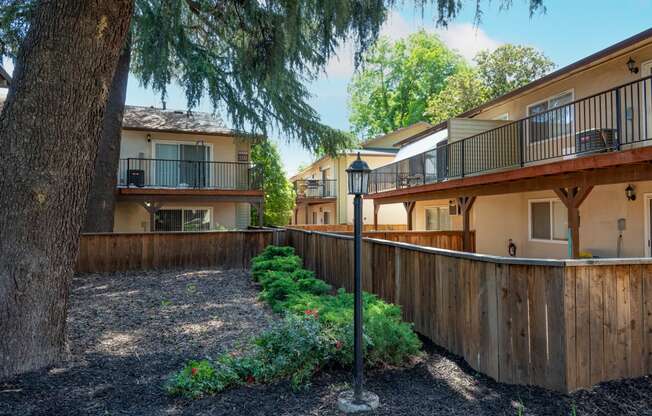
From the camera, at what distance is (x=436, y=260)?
5062 mm

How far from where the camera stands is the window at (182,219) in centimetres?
1764

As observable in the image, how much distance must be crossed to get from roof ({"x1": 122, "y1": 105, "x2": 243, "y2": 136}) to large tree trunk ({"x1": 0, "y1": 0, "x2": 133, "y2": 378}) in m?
12.0

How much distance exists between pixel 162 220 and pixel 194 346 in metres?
13.9

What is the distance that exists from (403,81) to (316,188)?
17987mm

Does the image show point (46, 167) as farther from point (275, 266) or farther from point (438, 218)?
point (438, 218)

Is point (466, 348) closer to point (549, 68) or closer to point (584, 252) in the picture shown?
point (584, 252)

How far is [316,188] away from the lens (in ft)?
88.2

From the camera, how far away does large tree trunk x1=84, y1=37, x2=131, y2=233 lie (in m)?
11.9

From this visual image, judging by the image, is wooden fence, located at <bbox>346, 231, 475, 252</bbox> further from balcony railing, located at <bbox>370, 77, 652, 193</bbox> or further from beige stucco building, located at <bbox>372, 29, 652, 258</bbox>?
balcony railing, located at <bbox>370, 77, 652, 193</bbox>

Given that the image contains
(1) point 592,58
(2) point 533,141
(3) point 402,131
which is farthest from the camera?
(3) point 402,131

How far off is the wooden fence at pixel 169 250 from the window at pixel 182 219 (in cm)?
668

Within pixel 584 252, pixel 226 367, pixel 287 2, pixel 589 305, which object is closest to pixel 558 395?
pixel 589 305

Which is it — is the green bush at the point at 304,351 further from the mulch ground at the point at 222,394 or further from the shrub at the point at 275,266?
the shrub at the point at 275,266

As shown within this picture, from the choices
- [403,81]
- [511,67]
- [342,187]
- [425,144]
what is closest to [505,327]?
[425,144]
